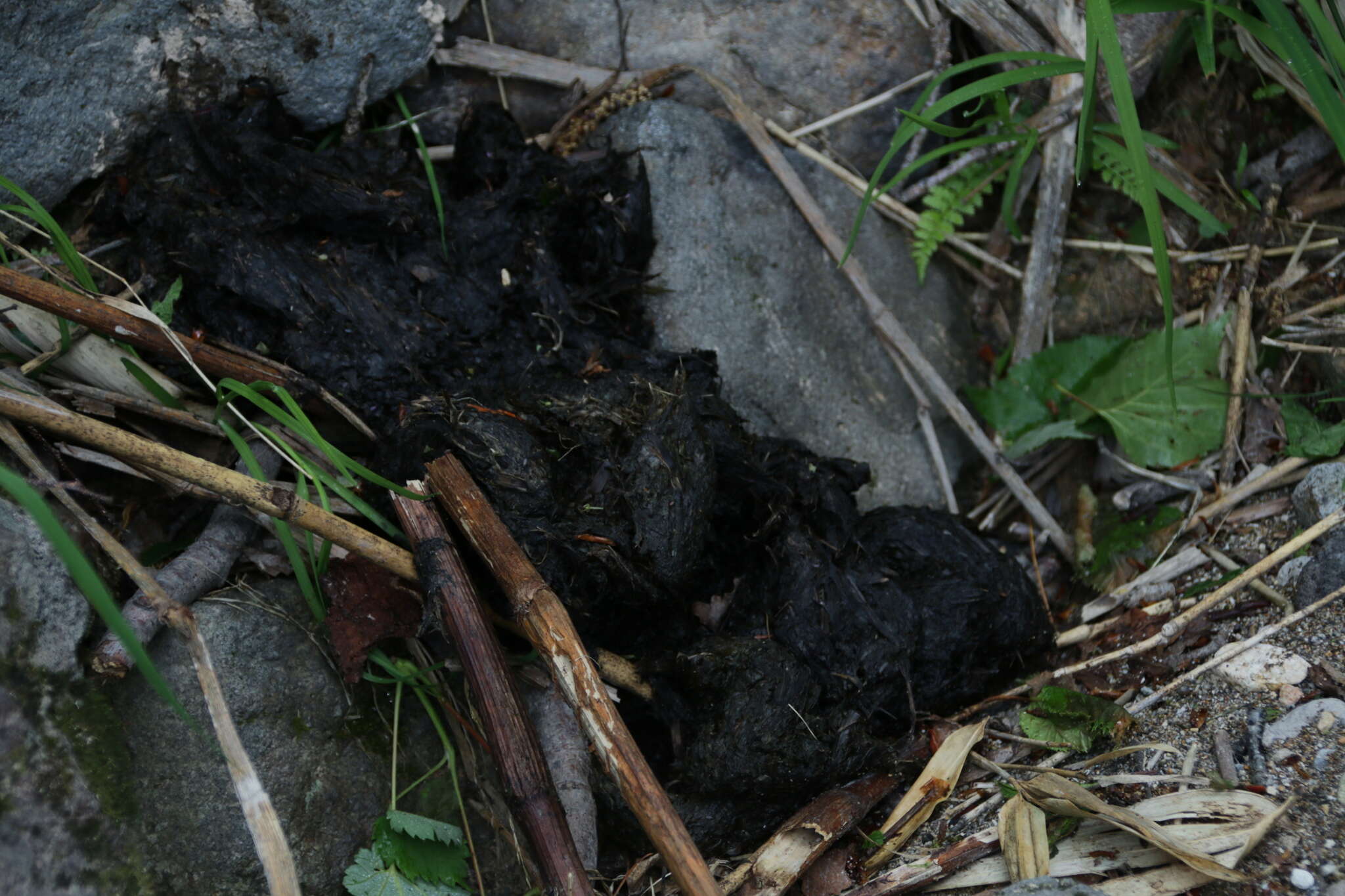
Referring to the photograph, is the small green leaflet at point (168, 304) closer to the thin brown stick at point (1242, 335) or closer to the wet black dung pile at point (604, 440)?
the wet black dung pile at point (604, 440)

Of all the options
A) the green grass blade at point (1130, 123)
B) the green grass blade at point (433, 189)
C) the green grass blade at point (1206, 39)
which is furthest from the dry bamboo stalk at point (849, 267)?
the green grass blade at point (1206, 39)

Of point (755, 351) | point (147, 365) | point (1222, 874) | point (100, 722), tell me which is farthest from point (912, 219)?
point (100, 722)

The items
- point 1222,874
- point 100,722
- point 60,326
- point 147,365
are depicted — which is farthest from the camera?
point 147,365

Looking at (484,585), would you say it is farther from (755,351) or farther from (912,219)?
(912,219)

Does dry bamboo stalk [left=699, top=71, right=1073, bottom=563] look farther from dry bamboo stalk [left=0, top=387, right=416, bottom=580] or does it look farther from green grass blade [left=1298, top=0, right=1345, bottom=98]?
dry bamboo stalk [left=0, top=387, right=416, bottom=580]

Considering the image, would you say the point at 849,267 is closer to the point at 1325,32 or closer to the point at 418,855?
the point at 1325,32

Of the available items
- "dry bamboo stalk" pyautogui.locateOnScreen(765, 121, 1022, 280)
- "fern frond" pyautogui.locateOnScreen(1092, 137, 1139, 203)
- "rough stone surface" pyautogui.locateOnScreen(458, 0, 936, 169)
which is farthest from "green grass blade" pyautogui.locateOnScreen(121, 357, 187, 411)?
"fern frond" pyautogui.locateOnScreen(1092, 137, 1139, 203)
